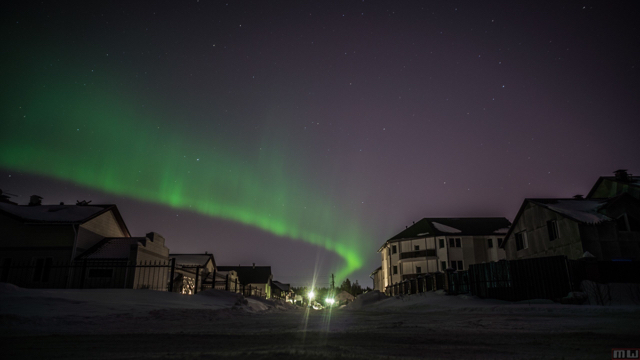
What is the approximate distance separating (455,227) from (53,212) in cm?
4699

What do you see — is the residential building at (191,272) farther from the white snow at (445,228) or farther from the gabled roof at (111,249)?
the white snow at (445,228)

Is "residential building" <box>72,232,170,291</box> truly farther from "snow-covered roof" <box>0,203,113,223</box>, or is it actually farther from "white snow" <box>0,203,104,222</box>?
"white snow" <box>0,203,104,222</box>

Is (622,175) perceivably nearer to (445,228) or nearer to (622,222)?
(622,222)

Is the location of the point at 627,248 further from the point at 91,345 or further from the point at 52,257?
the point at 52,257

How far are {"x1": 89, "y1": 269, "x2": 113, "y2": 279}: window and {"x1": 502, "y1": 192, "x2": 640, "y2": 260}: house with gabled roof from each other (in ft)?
102

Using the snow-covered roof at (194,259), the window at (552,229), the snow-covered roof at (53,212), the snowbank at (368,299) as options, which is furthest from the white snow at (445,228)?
the snow-covered roof at (53,212)

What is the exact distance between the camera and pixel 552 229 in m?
27.3

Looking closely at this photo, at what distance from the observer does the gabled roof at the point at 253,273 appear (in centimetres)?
7374

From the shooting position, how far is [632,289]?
14883mm

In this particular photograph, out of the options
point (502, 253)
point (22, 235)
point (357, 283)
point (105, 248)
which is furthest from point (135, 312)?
point (357, 283)

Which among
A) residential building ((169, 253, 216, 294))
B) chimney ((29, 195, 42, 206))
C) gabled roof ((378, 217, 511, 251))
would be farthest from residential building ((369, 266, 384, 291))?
chimney ((29, 195, 42, 206))

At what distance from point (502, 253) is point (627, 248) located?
25.3 metres

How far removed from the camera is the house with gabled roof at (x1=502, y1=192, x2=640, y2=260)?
23641mm

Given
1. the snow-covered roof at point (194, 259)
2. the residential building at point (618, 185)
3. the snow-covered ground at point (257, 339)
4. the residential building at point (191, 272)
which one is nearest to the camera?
the snow-covered ground at point (257, 339)
